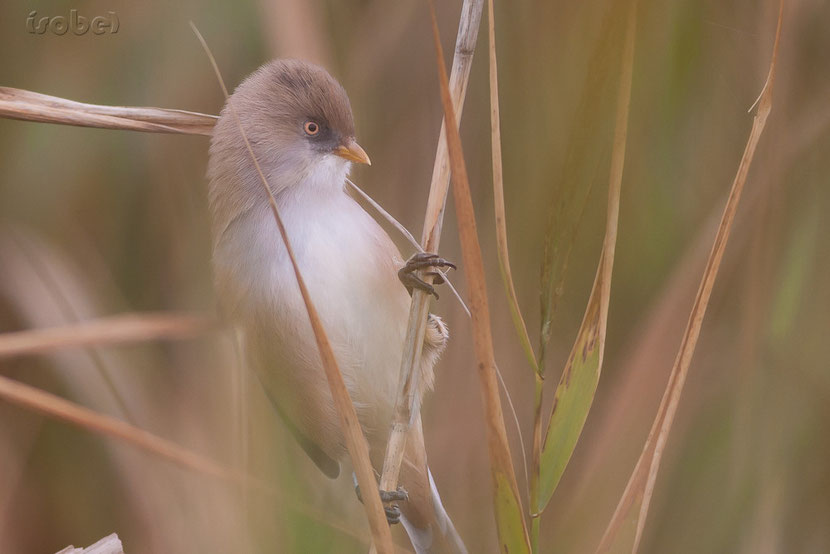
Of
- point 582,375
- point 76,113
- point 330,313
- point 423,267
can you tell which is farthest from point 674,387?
point 76,113

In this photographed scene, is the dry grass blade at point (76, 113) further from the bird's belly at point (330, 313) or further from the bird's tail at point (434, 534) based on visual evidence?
the bird's tail at point (434, 534)

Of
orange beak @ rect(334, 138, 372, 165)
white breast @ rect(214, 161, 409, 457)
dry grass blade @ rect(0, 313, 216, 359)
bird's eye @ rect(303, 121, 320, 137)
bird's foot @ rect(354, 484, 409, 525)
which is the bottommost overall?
bird's foot @ rect(354, 484, 409, 525)

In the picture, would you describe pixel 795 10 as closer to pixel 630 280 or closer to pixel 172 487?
pixel 630 280

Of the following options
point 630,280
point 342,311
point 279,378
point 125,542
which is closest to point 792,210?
point 630,280

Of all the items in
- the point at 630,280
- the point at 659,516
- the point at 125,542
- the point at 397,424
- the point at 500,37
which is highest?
the point at 500,37

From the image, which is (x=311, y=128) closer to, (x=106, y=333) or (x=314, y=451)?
(x=106, y=333)

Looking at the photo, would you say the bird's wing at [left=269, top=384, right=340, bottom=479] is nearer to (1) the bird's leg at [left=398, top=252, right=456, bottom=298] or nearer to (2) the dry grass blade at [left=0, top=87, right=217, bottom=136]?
(1) the bird's leg at [left=398, top=252, right=456, bottom=298]

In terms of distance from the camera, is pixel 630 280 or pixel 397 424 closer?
pixel 397 424

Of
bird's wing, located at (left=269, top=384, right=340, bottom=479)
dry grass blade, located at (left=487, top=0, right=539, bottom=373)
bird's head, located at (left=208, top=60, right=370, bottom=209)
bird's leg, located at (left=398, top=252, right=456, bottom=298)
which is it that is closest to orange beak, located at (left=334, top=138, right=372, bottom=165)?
bird's head, located at (left=208, top=60, right=370, bottom=209)

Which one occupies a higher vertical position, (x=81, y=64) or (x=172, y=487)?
(x=81, y=64)
